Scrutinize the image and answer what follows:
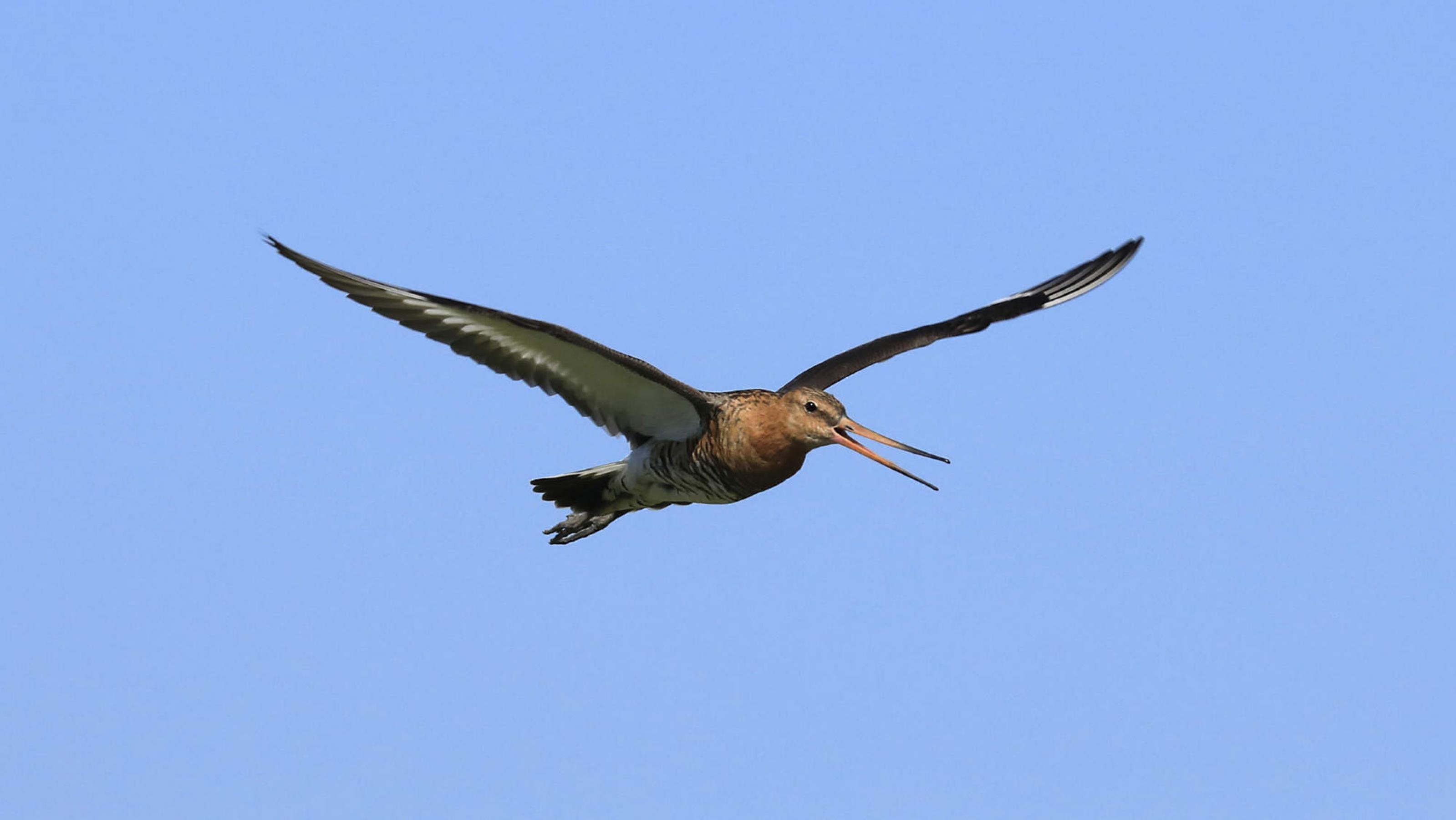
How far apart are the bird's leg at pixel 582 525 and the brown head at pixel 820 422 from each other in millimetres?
1687

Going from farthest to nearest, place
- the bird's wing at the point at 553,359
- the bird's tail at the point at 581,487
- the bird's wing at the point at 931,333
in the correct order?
the bird's wing at the point at 931,333, the bird's tail at the point at 581,487, the bird's wing at the point at 553,359

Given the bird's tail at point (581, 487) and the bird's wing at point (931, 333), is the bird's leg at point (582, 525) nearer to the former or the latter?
the bird's tail at point (581, 487)

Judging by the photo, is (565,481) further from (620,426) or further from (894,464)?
(894,464)

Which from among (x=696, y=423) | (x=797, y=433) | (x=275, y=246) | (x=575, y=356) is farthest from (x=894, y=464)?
(x=275, y=246)

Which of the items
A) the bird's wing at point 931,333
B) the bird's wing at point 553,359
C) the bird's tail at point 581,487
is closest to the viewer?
the bird's wing at point 553,359

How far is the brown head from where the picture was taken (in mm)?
9859

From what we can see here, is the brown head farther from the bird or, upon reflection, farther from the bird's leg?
the bird's leg

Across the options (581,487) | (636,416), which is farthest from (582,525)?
(636,416)

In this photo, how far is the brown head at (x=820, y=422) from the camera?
9.86m

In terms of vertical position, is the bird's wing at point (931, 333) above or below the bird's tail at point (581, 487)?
above

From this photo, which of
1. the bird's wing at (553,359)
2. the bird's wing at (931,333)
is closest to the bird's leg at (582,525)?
the bird's wing at (553,359)

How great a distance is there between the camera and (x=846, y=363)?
11492 millimetres

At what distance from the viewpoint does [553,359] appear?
971cm

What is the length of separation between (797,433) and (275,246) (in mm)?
3327
